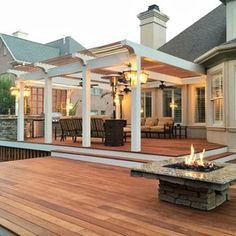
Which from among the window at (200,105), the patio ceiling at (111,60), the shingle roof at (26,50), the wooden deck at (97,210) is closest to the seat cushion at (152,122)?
the window at (200,105)

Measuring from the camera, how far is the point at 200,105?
1209 cm

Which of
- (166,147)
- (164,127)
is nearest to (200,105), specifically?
(164,127)

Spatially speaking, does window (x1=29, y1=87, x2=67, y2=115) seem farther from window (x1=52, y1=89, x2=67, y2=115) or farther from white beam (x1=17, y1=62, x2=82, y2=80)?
white beam (x1=17, y1=62, x2=82, y2=80)

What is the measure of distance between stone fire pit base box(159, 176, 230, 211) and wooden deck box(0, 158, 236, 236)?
10 centimetres

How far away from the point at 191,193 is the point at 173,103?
31.6 ft

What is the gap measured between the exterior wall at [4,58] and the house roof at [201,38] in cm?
1156

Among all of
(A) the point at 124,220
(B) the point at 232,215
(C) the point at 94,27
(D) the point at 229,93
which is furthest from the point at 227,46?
(C) the point at 94,27

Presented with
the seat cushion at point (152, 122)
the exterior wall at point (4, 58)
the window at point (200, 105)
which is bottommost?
the seat cushion at point (152, 122)

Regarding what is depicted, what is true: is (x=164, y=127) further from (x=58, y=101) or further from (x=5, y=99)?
(x=5, y=99)

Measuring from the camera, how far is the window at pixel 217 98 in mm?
9008

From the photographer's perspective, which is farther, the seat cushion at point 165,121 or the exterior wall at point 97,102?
the exterior wall at point 97,102

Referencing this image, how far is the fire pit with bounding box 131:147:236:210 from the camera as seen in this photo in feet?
11.0

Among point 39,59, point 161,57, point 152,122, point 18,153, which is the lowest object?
point 18,153

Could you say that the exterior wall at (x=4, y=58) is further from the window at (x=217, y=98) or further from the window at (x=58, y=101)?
the window at (x=217, y=98)
